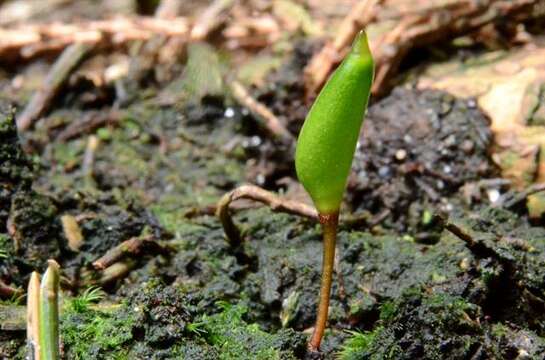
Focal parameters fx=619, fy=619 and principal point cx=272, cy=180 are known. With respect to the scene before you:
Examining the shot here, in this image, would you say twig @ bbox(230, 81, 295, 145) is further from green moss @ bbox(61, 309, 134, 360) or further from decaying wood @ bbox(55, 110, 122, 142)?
green moss @ bbox(61, 309, 134, 360)

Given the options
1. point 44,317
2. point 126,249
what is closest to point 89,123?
point 126,249

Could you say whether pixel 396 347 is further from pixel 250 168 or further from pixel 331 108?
pixel 250 168

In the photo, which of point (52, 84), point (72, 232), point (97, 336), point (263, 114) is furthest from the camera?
point (52, 84)

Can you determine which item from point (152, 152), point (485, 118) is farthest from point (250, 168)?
point (485, 118)

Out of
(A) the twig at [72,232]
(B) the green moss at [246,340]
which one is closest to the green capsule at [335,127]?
(B) the green moss at [246,340]

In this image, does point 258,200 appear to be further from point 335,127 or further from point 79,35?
point 79,35
